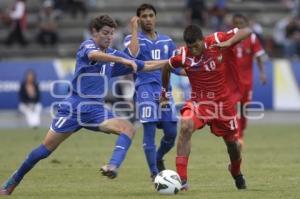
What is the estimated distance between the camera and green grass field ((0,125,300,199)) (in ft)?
41.3

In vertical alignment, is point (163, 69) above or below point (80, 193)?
above

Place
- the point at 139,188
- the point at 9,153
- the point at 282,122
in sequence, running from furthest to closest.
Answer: the point at 282,122
the point at 9,153
the point at 139,188

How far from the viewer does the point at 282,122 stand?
102 feet

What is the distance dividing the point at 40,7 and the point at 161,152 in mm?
24074

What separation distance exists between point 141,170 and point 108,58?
180 inches

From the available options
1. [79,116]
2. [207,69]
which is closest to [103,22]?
[79,116]

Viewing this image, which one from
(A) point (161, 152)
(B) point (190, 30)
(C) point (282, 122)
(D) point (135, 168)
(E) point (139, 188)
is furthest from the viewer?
(C) point (282, 122)

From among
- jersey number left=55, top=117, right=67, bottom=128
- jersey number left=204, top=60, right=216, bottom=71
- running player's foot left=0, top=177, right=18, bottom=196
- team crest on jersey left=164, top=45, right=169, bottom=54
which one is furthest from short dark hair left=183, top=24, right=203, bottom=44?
running player's foot left=0, top=177, right=18, bottom=196

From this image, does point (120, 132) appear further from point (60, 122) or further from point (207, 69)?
point (207, 69)

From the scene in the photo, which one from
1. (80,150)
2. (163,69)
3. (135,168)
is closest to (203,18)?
(80,150)

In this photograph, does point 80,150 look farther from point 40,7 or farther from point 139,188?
point 40,7

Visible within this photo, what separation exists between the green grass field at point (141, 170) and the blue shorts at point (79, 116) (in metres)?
0.93

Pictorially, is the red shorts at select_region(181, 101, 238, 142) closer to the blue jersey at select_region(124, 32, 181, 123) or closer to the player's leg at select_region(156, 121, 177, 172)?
the blue jersey at select_region(124, 32, 181, 123)

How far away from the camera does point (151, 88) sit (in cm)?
1448
